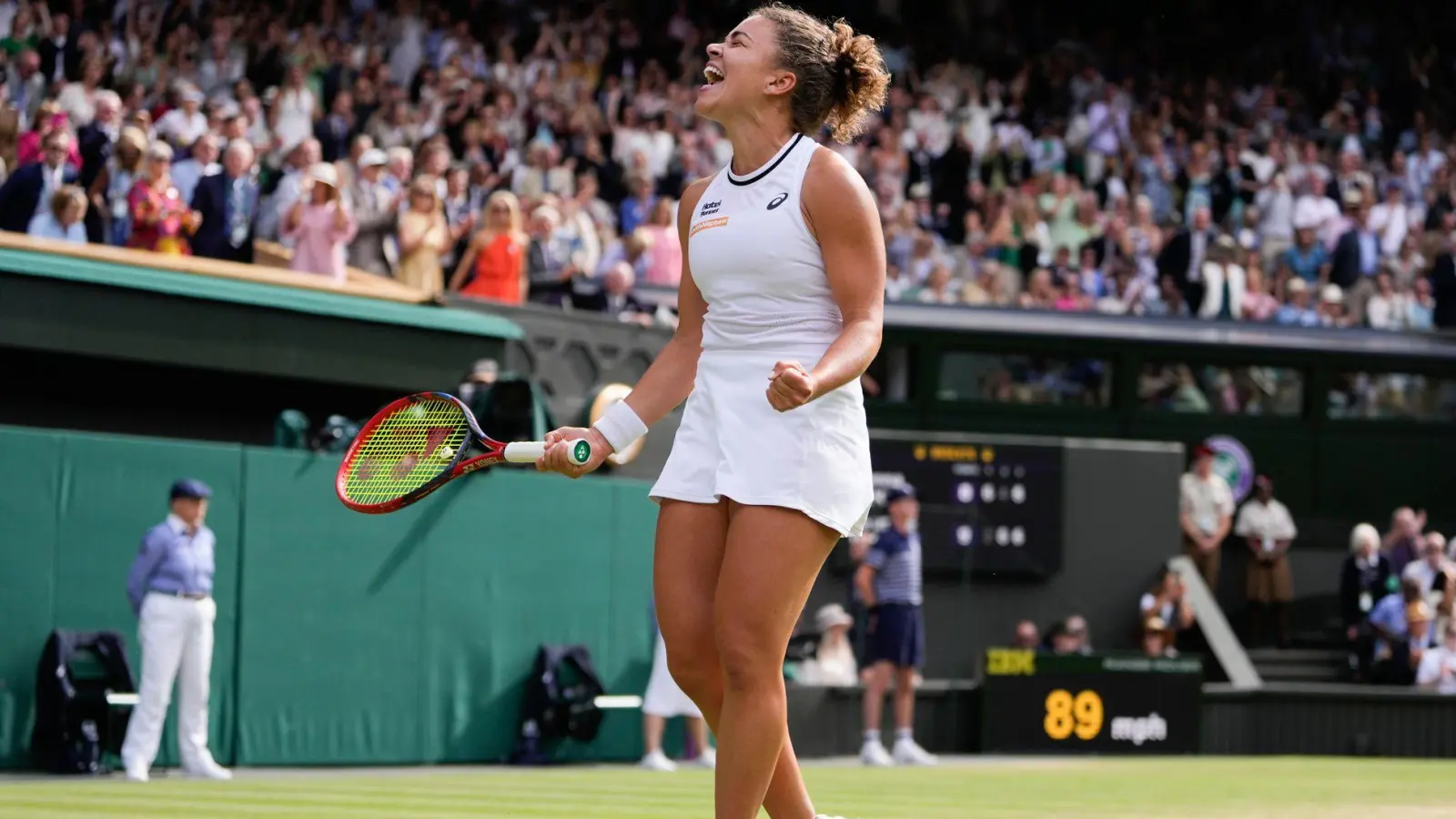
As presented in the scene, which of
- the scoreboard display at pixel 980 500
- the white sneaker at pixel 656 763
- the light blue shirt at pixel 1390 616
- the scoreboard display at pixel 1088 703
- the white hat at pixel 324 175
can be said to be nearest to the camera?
the white sneaker at pixel 656 763

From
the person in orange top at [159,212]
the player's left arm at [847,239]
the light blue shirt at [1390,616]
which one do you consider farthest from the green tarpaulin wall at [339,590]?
the player's left arm at [847,239]

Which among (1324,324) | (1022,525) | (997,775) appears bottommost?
(997,775)

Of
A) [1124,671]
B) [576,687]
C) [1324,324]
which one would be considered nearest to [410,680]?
[576,687]

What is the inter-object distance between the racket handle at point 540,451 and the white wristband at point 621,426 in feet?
0.26

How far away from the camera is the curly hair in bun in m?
5.25

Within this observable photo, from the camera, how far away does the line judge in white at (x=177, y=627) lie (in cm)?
1201

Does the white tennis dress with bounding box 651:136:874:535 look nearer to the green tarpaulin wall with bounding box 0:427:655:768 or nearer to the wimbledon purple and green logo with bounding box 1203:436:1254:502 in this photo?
the green tarpaulin wall with bounding box 0:427:655:768

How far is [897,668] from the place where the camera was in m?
15.0

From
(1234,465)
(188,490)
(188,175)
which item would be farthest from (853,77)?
(1234,465)

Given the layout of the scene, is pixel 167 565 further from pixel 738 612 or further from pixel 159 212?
pixel 738 612

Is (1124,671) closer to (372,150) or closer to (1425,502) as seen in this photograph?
(1425,502)

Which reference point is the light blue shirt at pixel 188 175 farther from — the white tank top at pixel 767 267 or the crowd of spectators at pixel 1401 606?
the crowd of spectators at pixel 1401 606

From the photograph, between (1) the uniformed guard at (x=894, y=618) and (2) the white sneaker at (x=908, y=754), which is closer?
(1) the uniformed guard at (x=894, y=618)

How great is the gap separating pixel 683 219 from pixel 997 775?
8.91 meters
